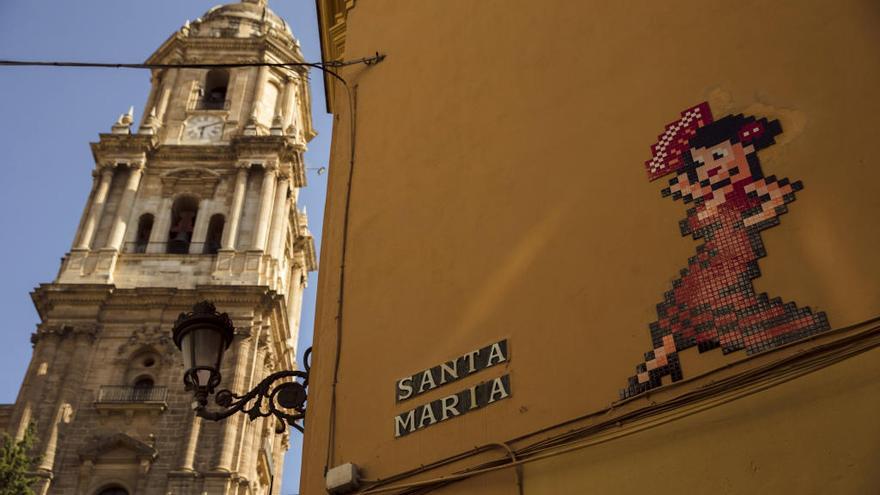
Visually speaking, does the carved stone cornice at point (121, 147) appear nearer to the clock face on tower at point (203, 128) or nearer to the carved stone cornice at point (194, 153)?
the carved stone cornice at point (194, 153)

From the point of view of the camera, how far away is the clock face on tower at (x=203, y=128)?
119 feet

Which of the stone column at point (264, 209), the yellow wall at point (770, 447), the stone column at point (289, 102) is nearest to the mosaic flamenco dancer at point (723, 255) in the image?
the yellow wall at point (770, 447)

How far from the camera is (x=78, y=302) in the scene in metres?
30.2

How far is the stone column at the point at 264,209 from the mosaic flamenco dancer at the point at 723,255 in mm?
27883

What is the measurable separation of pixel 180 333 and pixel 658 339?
3.16 metres

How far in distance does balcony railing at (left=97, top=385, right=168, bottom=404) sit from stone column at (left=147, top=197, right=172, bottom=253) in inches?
221

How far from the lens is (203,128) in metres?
36.7

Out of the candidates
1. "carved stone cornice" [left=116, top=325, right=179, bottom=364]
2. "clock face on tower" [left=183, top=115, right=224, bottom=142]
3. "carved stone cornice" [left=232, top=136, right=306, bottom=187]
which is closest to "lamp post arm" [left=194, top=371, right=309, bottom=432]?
"carved stone cornice" [left=116, top=325, right=179, bottom=364]

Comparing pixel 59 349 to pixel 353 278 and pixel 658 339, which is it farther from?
pixel 658 339

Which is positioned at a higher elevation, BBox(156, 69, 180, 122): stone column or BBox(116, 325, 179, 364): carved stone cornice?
BBox(156, 69, 180, 122): stone column

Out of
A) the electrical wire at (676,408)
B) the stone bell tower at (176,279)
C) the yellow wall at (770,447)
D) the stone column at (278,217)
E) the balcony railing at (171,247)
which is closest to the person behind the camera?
the yellow wall at (770,447)

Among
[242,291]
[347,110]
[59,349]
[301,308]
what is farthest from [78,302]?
[347,110]

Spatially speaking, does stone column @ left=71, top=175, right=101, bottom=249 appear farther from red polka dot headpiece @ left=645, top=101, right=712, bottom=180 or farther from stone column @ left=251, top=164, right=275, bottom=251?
red polka dot headpiece @ left=645, top=101, right=712, bottom=180

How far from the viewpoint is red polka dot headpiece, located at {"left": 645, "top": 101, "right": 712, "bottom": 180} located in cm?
512
